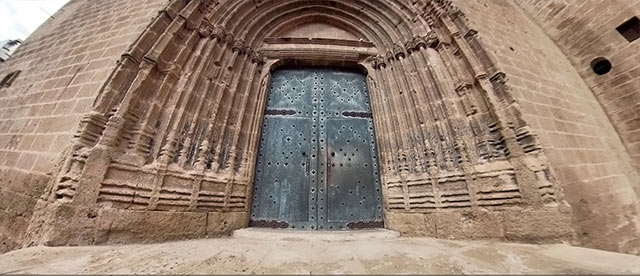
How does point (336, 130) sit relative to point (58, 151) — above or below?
above

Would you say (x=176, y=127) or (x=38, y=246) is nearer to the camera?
(x=38, y=246)

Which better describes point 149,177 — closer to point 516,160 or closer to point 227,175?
point 227,175

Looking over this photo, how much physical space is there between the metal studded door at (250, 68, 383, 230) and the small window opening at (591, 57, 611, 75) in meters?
3.99

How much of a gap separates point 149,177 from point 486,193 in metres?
3.63

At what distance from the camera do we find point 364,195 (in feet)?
10.8

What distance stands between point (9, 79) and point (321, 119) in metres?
5.38

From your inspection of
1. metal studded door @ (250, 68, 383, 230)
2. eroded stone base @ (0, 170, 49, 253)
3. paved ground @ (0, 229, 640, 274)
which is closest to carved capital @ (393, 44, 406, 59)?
metal studded door @ (250, 68, 383, 230)

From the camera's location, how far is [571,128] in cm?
296

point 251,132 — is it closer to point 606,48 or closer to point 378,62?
point 378,62

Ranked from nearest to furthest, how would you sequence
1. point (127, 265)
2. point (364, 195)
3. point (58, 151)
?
point (127, 265) < point (58, 151) < point (364, 195)

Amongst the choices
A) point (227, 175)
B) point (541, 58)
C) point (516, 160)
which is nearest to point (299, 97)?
point (227, 175)

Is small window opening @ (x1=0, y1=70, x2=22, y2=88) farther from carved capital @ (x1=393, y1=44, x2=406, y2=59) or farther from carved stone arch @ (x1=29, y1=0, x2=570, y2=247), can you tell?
carved capital @ (x1=393, y1=44, x2=406, y2=59)

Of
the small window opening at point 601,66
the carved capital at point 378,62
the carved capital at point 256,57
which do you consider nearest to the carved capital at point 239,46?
the carved capital at point 256,57

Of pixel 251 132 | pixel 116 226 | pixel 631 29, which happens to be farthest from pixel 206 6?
pixel 631 29
